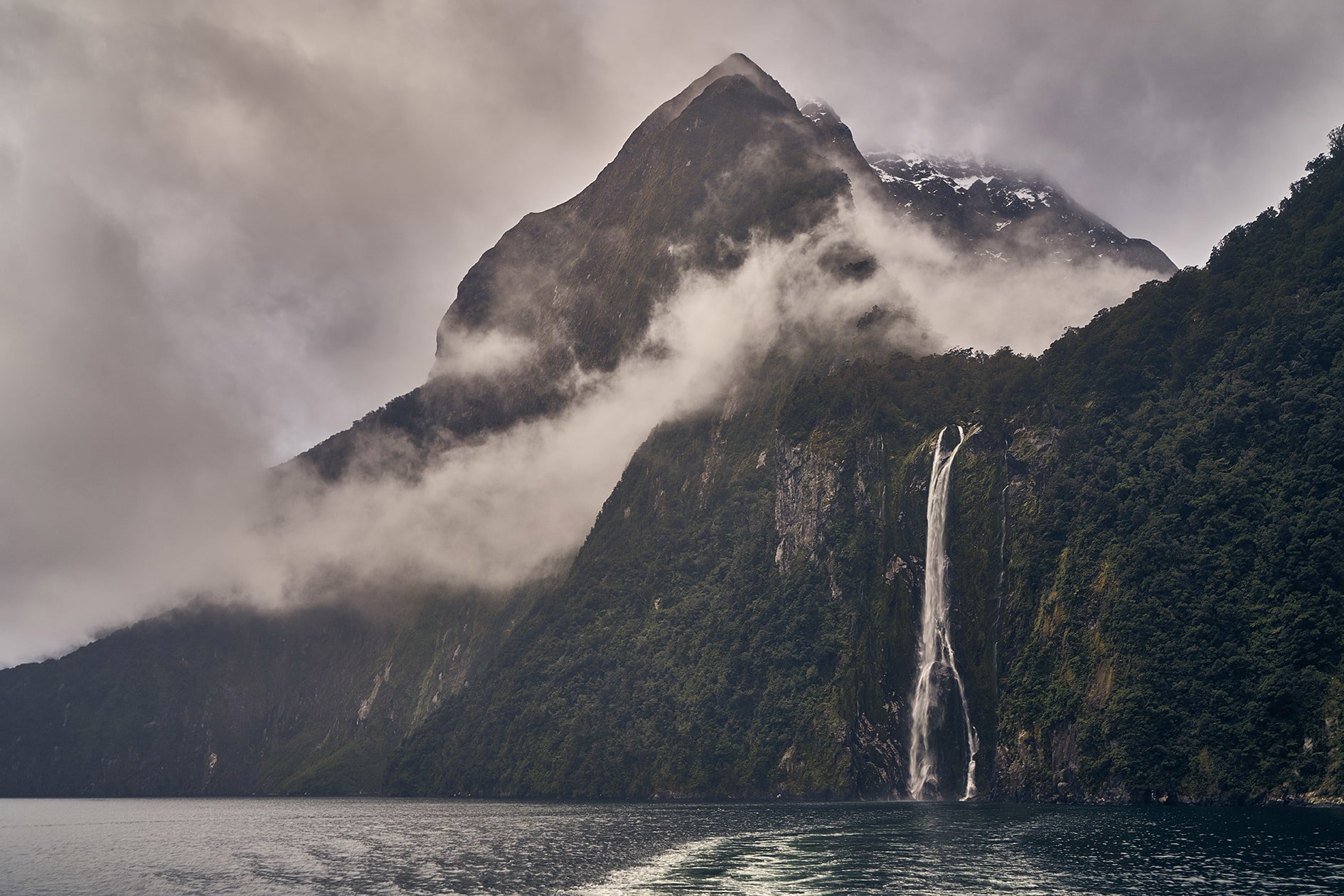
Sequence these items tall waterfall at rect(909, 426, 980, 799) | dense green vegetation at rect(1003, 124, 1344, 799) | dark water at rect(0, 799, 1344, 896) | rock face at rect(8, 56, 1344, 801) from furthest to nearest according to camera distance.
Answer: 1. tall waterfall at rect(909, 426, 980, 799)
2. rock face at rect(8, 56, 1344, 801)
3. dense green vegetation at rect(1003, 124, 1344, 799)
4. dark water at rect(0, 799, 1344, 896)

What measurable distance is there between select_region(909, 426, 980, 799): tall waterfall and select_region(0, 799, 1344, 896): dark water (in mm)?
21344

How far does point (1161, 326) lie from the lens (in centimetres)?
15425

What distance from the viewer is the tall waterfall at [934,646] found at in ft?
487

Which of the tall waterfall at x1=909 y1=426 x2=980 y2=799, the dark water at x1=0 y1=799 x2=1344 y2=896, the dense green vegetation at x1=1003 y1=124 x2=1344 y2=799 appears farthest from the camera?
the tall waterfall at x1=909 y1=426 x2=980 y2=799

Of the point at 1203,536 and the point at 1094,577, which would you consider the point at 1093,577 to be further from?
the point at 1203,536

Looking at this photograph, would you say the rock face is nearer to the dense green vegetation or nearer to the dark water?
the dense green vegetation

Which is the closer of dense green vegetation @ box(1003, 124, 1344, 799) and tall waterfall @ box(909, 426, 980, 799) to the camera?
dense green vegetation @ box(1003, 124, 1344, 799)

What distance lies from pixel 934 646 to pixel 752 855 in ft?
287

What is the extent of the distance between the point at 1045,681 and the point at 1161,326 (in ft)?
196

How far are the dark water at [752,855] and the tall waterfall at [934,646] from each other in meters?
21.3

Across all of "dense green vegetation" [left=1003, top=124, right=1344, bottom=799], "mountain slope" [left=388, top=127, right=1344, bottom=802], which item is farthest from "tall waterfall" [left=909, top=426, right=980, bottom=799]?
"dense green vegetation" [left=1003, top=124, right=1344, bottom=799]

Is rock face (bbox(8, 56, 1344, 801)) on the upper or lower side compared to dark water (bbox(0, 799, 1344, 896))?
upper

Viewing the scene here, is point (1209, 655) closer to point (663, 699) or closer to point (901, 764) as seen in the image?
point (901, 764)

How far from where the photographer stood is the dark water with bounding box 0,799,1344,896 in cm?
6153
